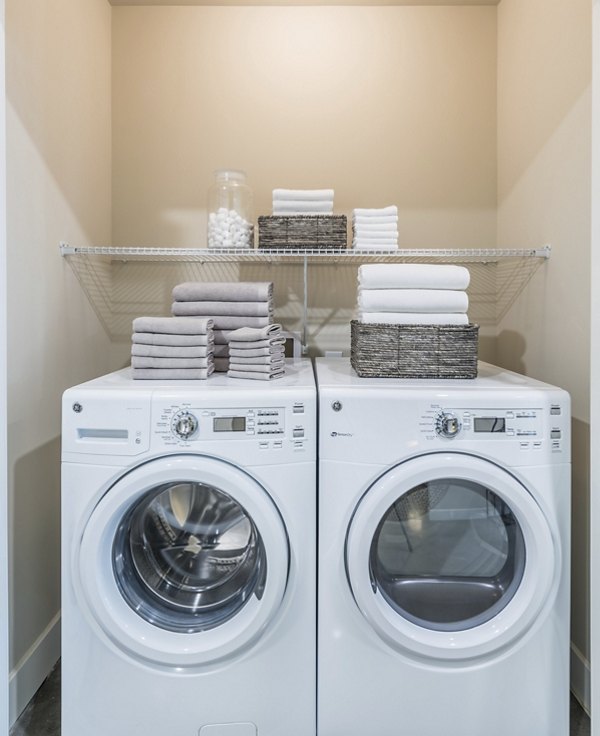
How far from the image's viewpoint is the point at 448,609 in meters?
1.49

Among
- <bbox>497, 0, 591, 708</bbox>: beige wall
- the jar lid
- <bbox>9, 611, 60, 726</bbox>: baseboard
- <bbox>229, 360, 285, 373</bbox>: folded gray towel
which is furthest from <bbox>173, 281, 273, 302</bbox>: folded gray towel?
<bbox>9, 611, 60, 726</bbox>: baseboard

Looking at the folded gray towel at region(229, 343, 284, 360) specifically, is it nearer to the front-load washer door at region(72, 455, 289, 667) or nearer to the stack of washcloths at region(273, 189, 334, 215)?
the front-load washer door at region(72, 455, 289, 667)

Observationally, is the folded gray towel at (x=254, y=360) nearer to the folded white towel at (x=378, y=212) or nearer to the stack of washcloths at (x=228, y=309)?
the stack of washcloths at (x=228, y=309)

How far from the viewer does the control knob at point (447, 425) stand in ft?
4.67

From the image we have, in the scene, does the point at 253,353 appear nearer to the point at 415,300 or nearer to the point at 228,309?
the point at 228,309

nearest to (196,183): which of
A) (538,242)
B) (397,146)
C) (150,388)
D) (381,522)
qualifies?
(397,146)


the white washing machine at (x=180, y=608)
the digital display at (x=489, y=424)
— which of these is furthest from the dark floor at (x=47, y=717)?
the digital display at (x=489, y=424)

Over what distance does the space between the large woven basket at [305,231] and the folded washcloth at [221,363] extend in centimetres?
44

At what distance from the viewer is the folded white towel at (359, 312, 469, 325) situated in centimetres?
172

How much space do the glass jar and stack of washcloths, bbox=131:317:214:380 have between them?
1.47ft

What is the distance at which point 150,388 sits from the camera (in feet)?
4.79

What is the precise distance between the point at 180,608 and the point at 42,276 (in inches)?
43.5

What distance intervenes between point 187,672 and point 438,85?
2.36 m

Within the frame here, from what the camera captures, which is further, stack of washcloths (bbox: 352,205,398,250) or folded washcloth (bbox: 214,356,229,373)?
stack of washcloths (bbox: 352,205,398,250)
